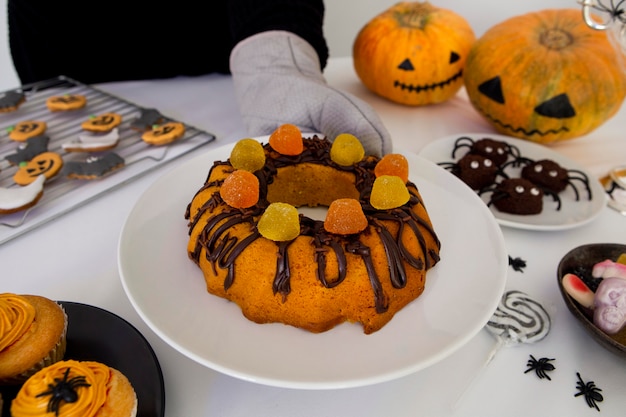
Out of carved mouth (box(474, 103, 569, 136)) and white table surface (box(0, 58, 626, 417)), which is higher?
carved mouth (box(474, 103, 569, 136))

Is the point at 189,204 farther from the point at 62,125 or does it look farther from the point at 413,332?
the point at 62,125

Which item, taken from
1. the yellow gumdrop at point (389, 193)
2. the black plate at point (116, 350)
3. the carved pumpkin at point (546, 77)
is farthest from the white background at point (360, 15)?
the black plate at point (116, 350)

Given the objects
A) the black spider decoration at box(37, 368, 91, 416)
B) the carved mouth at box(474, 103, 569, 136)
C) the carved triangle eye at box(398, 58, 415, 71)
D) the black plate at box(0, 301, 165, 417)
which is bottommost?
the carved mouth at box(474, 103, 569, 136)

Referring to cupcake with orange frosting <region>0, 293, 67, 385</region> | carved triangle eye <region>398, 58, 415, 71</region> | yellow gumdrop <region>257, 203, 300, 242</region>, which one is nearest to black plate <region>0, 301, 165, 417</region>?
cupcake with orange frosting <region>0, 293, 67, 385</region>

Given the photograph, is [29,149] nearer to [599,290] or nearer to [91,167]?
[91,167]

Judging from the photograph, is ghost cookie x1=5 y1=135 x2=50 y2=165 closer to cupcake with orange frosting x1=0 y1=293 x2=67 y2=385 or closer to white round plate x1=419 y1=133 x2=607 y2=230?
cupcake with orange frosting x1=0 y1=293 x2=67 y2=385

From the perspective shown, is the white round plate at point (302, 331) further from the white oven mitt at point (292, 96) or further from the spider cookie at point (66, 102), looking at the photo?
the spider cookie at point (66, 102)
